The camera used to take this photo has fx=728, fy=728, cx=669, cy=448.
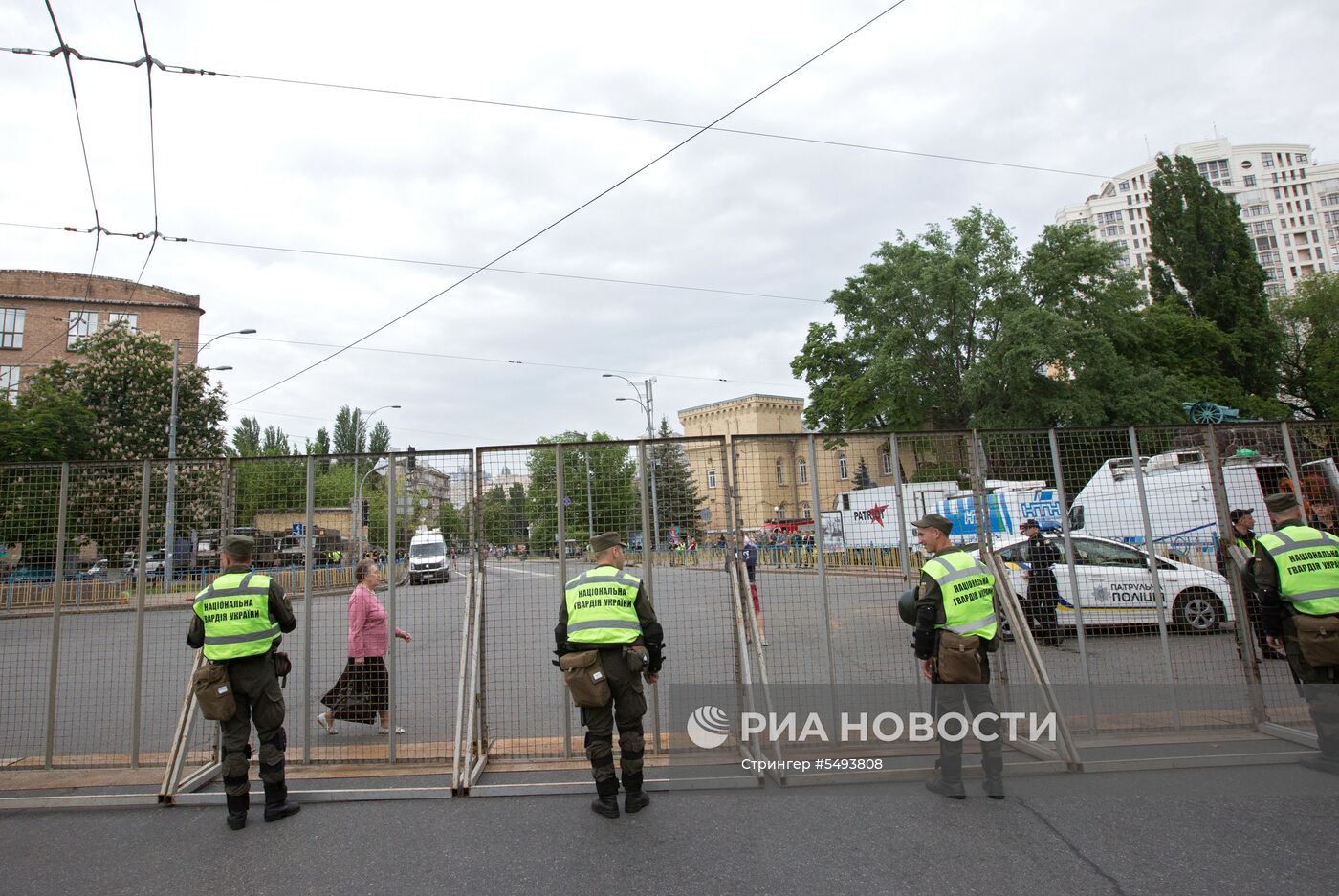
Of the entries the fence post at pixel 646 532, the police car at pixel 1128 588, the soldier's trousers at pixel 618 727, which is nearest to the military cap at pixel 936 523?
the fence post at pixel 646 532

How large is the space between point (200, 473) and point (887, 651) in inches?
276

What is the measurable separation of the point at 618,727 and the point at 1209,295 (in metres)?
52.5

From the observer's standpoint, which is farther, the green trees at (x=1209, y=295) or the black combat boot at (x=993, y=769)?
the green trees at (x=1209, y=295)

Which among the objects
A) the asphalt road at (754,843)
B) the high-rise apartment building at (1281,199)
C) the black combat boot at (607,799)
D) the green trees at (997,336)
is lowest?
the asphalt road at (754,843)

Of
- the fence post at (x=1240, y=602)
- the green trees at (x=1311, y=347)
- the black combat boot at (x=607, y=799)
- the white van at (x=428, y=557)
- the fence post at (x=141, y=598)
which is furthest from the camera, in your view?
the green trees at (x=1311, y=347)

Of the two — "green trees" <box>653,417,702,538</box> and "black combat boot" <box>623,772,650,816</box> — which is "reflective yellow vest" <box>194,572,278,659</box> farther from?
"green trees" <box>653,417,702,538</box>

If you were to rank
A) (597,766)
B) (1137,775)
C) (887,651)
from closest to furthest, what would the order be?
(597,766)
(1137,775)
(887,651)

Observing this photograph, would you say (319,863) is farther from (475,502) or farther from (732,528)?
(732,528)

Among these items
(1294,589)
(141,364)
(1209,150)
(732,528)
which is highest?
(1209,150)

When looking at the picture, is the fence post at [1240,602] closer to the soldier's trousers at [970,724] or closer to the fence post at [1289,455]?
the fence post at [1289,455]

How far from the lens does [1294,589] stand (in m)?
5.32

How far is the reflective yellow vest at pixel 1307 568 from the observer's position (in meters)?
5.25

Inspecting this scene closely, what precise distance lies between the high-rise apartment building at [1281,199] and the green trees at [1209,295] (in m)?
69.9

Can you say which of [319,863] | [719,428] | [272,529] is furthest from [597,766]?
[719,428]
